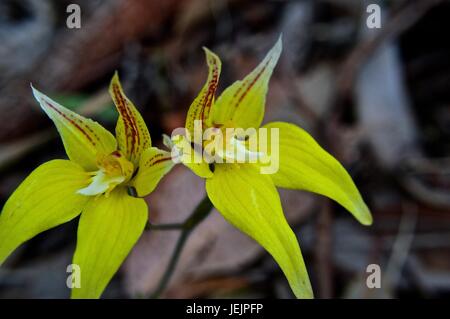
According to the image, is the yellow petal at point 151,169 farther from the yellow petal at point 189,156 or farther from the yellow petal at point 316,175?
the yellow petal at point 316,175

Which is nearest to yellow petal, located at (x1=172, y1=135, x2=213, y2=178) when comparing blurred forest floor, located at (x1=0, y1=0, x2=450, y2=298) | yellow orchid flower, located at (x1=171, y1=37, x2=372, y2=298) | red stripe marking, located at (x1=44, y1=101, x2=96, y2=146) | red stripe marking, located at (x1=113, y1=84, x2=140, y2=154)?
yellow orchid flower, located at (x1=171, y1=37, x2=372, y2=298)

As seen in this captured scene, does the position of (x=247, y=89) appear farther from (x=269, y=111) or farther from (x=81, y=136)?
(x=269, y=111)

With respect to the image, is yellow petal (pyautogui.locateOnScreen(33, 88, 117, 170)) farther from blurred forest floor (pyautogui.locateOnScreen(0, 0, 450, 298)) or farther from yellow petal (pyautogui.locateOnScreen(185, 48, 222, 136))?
blurred forest floor (pyautogui.locateOnScreen(0, 0, 450, 298))

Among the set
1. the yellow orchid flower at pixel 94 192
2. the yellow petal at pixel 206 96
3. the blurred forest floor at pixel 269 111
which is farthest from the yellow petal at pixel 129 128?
the blurred forest floor at pixel 269 111

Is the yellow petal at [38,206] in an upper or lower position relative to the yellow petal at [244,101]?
lower

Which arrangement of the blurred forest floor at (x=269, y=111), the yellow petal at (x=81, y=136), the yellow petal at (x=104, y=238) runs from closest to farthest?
the yellow petal at (x=104, y=238)
the yellow petal at (x=81, y=136)
the blurred forest floor at (x=269, y=111)

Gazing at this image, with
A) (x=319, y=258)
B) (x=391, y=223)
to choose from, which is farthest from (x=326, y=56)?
(x=319, y=258)

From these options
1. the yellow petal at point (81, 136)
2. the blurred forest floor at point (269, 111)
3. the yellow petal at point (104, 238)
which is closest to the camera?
the yellow petal at point (104, 238)
